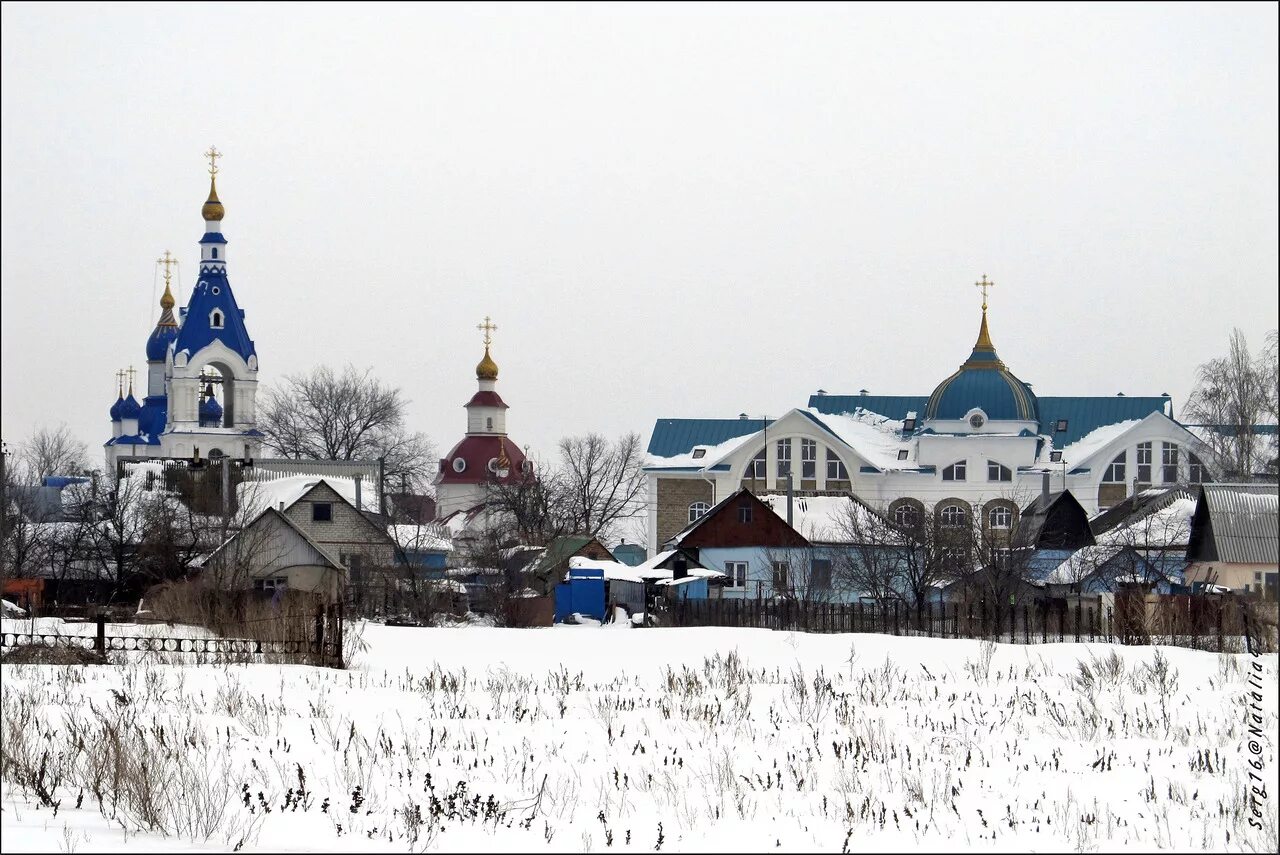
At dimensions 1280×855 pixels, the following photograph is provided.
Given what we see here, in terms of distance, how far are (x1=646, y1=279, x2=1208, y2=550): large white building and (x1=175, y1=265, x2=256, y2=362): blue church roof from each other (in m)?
21.7

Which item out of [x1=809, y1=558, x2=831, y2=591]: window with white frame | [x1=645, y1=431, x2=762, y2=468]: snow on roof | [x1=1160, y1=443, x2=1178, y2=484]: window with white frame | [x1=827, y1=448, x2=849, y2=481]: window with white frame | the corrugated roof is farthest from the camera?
[x1=645, y1=431, x2=762, y2=468]: snow on roof

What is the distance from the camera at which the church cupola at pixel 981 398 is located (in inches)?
2653

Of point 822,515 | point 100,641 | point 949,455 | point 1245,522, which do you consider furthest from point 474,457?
point 1245,522

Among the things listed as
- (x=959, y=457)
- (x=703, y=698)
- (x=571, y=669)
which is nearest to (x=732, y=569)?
(x=959, y=457)

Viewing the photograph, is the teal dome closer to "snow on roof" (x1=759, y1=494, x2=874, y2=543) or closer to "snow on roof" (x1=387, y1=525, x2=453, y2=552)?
"snow on roof" (x1=759, y1=494, x2=874, y2=543)

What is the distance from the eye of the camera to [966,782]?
1214 cm

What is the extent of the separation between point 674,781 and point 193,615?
54.7ft

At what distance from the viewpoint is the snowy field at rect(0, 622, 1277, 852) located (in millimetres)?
10289

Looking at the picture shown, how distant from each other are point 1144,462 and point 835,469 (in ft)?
38.0

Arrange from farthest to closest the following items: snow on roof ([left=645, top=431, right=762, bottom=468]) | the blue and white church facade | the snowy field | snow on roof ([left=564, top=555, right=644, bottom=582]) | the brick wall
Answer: the blue and white church facade < the brick wall < snow on roof ([left=645, top=431, right=762, bottom=468]) < snow on roof ([left=564, top=555, right=644, bottom=582]) < the snowy field

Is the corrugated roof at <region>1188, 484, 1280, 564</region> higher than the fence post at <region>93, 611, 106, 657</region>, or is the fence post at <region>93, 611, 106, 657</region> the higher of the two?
the corrugated roof at <region>1188, 484, 1280, 564</region>

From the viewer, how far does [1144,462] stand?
6538 centimetres

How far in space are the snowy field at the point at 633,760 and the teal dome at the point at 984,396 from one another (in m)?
47.8

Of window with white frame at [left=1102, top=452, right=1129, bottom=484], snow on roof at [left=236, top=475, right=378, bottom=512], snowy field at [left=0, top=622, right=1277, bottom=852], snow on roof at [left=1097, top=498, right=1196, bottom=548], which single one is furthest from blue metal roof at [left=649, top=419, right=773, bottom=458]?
snowy field at [left=0, top=622, right=1277, bottom=852]
